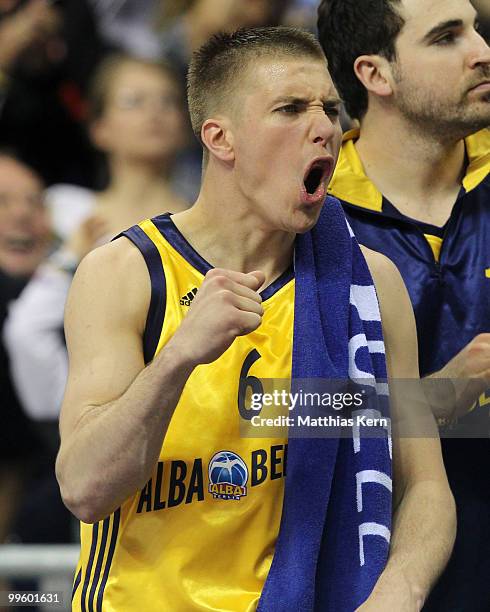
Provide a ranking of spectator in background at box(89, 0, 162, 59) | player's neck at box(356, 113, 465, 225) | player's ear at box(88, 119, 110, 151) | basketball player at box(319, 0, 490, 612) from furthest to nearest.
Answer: spectator in background at box(89, 0, 162, 59), player's ear at box(88, 119, 110, 151), player's neck at box(356, 113, 465, 225), basketball player at box(319, 0, 490, 612)

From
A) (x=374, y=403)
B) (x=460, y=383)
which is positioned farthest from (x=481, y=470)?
(x=374, y=403)

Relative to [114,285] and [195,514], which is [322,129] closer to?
[114,285]

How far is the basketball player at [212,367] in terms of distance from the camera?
7.45ft

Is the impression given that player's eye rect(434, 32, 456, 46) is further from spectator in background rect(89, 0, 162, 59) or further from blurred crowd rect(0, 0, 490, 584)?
spectator in background rect(89, 0, 162, 59)

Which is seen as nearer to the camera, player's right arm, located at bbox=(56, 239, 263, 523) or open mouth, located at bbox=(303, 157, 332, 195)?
player's right arm, located at bbox=(56, 239, 263, 523)

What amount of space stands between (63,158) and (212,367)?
114 inches

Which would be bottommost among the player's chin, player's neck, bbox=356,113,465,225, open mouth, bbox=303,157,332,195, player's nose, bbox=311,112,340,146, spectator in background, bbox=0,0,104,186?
the player's chin

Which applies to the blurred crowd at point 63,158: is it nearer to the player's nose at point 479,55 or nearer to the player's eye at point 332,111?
the player's nose at point 479,55

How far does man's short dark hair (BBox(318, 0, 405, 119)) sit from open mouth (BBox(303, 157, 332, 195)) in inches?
28.1

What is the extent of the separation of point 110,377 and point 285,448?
42 centimetres

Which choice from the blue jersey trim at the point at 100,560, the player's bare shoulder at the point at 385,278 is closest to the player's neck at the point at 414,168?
the player's bare shoulder at the point at 385,278

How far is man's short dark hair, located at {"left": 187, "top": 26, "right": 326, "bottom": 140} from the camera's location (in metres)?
2.64

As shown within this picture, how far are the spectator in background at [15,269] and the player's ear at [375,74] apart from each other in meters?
1.95

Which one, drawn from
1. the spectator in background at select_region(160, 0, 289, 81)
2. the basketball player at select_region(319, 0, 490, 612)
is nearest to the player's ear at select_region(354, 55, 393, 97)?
the basketball player at select_region(319, 0, 490, 612)
